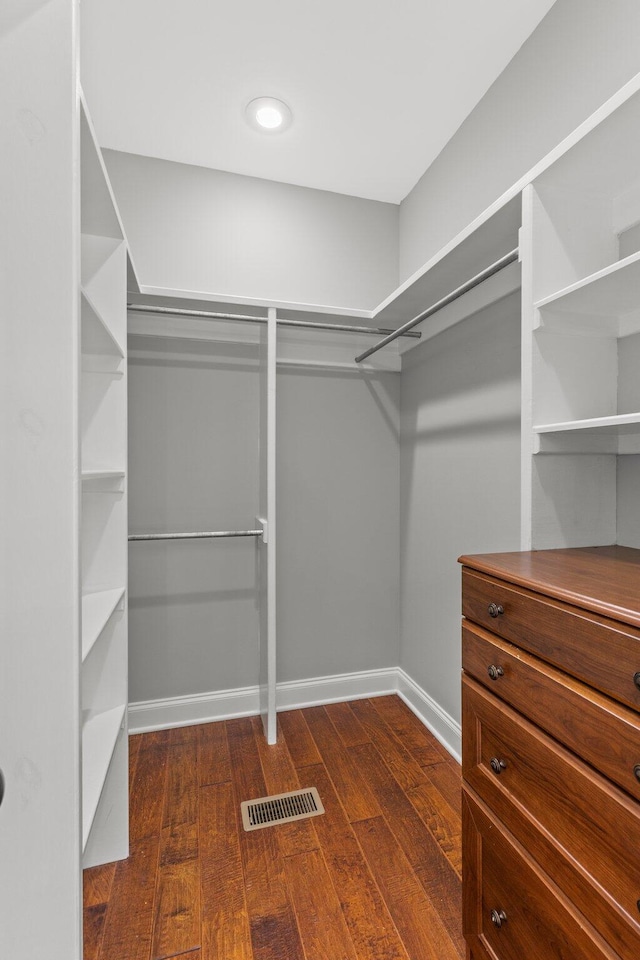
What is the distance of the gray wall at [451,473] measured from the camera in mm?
1760

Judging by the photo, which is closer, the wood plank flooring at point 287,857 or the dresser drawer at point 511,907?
the dresser drawer at point 511,907

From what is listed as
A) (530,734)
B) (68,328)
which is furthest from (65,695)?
(530,734)

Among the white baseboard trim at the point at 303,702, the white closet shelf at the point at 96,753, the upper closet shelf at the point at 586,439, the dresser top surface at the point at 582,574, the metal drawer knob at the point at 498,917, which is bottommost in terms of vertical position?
the white baseboard trim at the point at 303,702

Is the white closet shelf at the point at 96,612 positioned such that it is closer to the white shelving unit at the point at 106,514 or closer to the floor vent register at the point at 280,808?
the white shelving unit at the point at 106,514

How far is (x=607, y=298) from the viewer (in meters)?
1.14

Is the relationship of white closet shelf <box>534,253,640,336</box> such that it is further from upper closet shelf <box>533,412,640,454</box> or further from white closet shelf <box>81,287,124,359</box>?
white closet shelf <box>81,287,124,359</box>

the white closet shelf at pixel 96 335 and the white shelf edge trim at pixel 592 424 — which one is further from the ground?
the white closet shelf at pixel 96 335

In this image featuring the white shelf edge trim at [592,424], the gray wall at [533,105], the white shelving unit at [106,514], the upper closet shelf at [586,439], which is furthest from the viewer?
the white shelving unit at [106,514]

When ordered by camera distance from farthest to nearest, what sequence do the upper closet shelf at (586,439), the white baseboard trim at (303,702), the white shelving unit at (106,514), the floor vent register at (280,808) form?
the white baseboard trim at (303,702) < the floor vent register at (280,808) < the white shelving unit at (106,514) < the upper closet shelf at (586,439)

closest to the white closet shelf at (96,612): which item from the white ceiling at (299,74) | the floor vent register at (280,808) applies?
the floor vent register at (280,808)

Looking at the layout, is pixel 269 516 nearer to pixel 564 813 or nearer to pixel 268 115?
pixel 564 813

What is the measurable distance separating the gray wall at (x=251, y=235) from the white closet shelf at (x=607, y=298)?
1.53 meters

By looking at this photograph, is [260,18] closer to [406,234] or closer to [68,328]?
[406,234]

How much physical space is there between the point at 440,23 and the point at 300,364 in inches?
52.9
